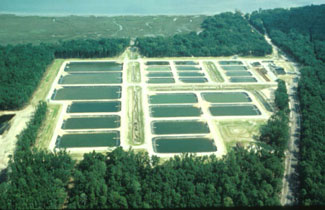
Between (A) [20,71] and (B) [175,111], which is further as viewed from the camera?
(A) [20,71]

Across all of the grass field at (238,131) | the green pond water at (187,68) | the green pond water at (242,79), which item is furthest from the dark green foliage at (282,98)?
the green pond water at (187,68)

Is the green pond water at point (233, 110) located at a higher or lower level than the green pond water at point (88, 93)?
lower

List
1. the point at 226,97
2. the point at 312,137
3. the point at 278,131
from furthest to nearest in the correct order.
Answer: the point at 226,97
the point at 278,131
the point at 312,137

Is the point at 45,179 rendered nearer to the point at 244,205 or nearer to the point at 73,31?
the point at 244,205

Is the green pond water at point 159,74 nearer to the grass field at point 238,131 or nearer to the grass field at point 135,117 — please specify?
the grass field at point 135,117

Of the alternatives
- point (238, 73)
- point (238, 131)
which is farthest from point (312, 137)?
point (238, 73)

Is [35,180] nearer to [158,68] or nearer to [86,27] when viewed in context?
[158,68]
